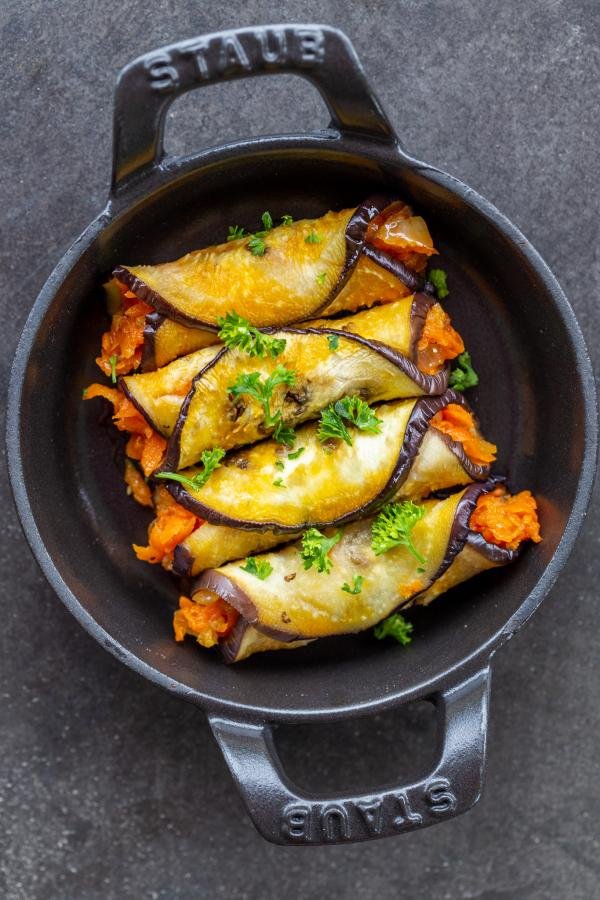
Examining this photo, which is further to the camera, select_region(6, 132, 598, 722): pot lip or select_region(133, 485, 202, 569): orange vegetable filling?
select_region(133, 485, 202, 569): orange vegetable filling

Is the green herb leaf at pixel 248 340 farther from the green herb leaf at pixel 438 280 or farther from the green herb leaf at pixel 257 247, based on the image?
the green herb leaf at pixel 438 280

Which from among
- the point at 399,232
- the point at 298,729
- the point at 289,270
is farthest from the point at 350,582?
the point at 399,232

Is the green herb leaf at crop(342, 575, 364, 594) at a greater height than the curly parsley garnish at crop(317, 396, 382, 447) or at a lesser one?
lesser

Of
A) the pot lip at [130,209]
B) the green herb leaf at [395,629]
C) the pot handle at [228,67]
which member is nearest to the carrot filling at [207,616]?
the pot lip at [130,209]

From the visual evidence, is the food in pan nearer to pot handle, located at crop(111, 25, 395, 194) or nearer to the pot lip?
the pot lip

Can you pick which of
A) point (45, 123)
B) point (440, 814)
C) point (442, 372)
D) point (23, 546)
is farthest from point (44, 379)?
point (440, 814)

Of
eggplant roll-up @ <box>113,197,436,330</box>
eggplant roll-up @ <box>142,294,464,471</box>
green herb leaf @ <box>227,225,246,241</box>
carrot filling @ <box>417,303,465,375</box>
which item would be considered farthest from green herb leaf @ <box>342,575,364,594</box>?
green herb leaf @ <box>227,225,246,241</box>

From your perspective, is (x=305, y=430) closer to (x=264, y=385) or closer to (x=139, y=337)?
(x=264, y=385)
